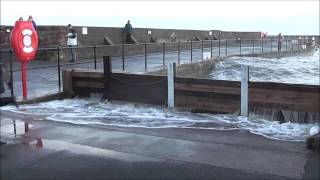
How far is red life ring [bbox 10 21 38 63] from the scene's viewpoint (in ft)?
37.1

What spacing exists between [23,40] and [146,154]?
19.0 feet

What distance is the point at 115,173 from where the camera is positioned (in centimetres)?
617

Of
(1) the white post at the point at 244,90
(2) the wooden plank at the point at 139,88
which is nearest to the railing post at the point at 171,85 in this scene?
(2) the wooden plank at the point at 139,88

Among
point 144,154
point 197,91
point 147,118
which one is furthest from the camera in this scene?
point 197,91

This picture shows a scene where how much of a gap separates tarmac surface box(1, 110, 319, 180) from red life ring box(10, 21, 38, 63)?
301cm

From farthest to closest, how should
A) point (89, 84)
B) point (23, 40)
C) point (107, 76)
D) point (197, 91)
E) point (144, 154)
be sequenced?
point (89, 84) < point (107, 76) < point (23, 40) < point (197, 91) < point (144, 154)

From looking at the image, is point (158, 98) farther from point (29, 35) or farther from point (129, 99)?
point (29, 35)

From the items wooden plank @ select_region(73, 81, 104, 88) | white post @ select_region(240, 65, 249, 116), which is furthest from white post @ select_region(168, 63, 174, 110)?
wooden plank @ select_region(73, 81, 104, 88)

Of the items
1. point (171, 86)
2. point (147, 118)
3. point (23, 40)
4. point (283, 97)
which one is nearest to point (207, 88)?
point (171, 86)

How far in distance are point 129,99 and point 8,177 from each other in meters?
5.93

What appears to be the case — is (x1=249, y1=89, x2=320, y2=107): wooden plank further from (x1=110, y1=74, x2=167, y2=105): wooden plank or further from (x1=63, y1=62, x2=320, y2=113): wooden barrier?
(x1=110, y1=74, x2=167, y2=105): wooden plank

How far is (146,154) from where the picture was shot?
277 inches

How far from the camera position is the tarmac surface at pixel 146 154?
6184mm

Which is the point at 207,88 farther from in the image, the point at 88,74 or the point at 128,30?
the point at 128,30
